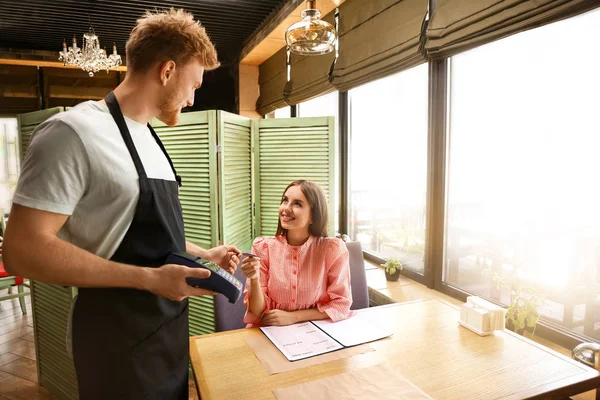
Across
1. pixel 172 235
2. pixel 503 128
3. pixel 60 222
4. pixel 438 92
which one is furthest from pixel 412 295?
pixel 60 222

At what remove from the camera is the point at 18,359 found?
313cm

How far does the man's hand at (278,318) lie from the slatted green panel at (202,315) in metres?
1.16

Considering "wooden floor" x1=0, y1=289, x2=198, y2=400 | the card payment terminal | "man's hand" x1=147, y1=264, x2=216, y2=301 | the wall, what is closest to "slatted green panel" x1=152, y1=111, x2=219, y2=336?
"wooden floor" x1=0, y1=289, x2=198, y2=400

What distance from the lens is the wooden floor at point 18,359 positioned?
266 centimetres

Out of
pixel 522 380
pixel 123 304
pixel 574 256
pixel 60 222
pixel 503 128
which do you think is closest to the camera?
pixel 60 222

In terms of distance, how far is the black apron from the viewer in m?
1.06

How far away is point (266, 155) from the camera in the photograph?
290cm

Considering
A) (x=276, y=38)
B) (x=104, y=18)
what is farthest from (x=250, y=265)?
(x=104, y=18)

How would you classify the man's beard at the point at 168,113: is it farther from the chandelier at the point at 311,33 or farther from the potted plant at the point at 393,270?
→ the potted plant at the point at 393,270

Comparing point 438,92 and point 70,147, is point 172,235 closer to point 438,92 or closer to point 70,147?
point 70,147

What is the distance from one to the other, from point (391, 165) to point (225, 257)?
6.85ft

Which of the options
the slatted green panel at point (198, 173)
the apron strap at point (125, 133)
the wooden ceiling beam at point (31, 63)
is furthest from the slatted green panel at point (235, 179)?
the wooden ceiling beam at point (31, 63)

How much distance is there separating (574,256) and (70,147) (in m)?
2.01

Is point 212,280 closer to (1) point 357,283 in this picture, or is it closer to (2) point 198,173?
(1) point 357,283
